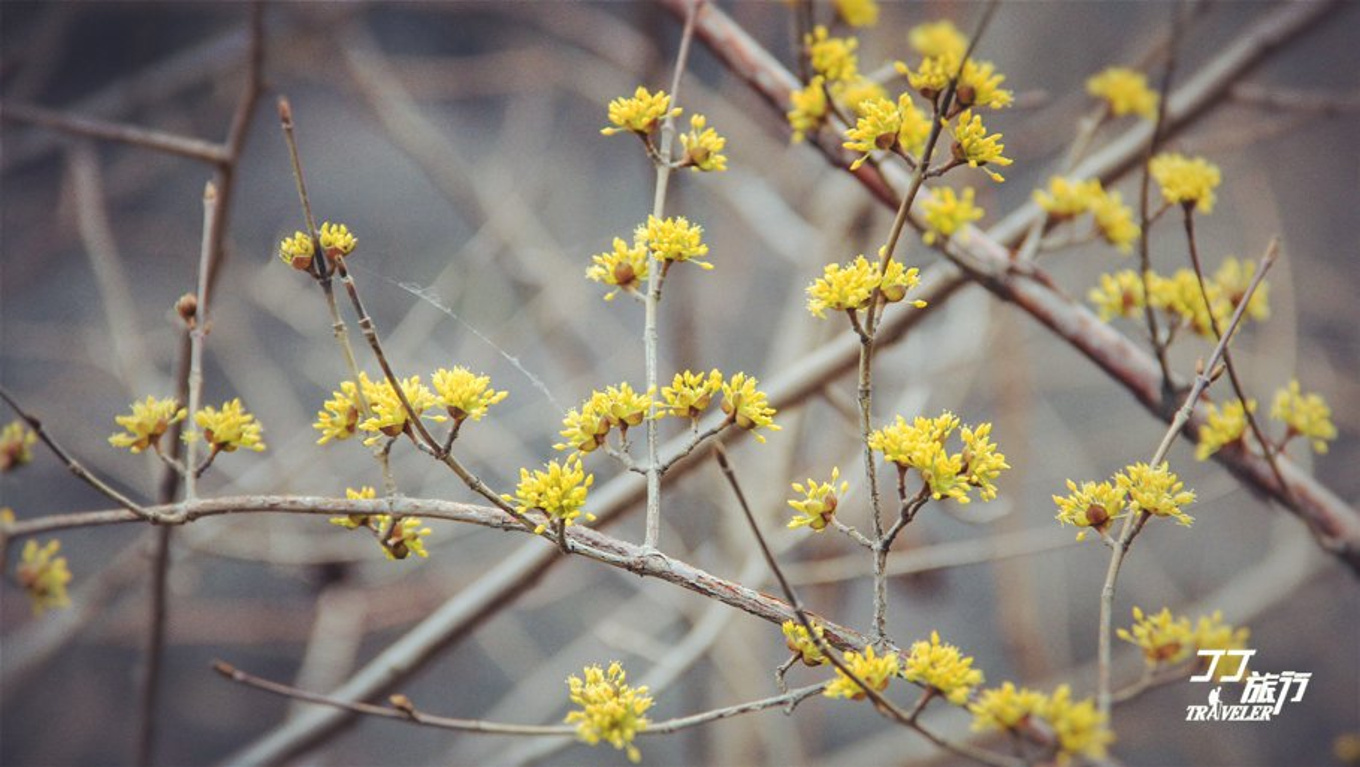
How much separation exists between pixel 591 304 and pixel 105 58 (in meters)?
1.21

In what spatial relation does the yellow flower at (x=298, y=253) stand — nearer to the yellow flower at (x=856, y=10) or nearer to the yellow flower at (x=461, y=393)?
the yellow flower at (x=461, y=393)

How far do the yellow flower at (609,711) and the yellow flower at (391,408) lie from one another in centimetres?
18

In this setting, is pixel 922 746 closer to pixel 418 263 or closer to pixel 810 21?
pixel 810 21

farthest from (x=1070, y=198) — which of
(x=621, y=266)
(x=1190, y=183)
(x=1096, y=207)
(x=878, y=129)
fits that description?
(x=621, y=266)

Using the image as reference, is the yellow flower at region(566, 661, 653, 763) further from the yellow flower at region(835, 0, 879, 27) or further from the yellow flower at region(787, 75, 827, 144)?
A: the yellow flower at region(835, 0, 879, 27)

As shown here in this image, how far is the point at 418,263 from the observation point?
219 centimetres

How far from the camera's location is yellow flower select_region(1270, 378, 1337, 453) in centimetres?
71

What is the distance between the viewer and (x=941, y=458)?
1.70 feet

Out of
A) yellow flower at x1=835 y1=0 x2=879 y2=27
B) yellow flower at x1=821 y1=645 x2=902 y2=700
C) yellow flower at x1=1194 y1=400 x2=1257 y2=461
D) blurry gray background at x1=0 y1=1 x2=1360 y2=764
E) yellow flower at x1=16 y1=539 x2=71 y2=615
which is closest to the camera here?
yellow flower at x1=821 y1=645 x2=902 y2=700

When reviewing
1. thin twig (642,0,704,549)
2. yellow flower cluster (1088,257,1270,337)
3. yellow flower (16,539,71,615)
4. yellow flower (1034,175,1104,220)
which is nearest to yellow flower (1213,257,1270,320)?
yellow flower cluster (1088,257,1270,337)

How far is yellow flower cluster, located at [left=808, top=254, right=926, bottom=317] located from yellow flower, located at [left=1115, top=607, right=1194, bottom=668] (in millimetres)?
284

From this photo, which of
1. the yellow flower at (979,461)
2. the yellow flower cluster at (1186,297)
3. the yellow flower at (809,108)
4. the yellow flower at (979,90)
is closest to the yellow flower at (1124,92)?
the yellow flower cluster at (1186,297)

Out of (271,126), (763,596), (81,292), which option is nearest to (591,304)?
(271,126)

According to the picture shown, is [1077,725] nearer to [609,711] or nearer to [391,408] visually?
[609,711]
